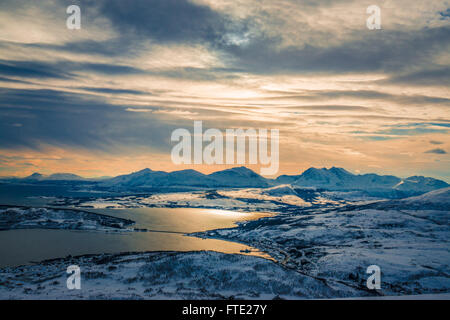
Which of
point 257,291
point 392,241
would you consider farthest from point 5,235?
point 392,241

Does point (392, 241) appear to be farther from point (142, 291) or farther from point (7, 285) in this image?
point (7, 285)

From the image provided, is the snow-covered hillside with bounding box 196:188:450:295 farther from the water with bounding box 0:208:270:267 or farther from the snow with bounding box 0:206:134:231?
the snow with bounding box 0:206:134:231

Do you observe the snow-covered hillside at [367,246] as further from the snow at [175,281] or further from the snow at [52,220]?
the snow at [52,220]

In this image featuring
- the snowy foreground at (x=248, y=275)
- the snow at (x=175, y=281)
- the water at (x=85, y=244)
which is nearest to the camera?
the snow at (x=175, y=281)

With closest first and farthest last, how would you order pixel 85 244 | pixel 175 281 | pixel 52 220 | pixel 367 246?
pixel 175 281 < pixel 367 246 < pixel 85 244 < pixel 52 220

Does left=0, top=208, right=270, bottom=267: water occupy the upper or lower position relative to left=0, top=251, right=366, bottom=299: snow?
lower

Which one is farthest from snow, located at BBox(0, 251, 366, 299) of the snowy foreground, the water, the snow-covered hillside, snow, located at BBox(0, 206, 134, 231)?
snow, located at BBox(0, 206, 134, 231)

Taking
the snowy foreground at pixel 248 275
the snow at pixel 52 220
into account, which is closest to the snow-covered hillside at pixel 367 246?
the snowy foreground at pixel 248 275

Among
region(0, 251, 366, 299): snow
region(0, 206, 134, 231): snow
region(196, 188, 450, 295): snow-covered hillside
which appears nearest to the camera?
region(0, 251, 366, 299): snow

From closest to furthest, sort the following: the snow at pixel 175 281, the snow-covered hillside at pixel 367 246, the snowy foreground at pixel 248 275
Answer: the snow at pixel 175 281 < the snowy foreground at pixel 248 275 < the snow-covered hillside at pixel 367 246

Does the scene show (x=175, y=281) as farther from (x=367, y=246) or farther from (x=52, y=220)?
(x=52, y=220)

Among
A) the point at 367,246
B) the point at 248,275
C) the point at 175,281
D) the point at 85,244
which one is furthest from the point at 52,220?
the point at 367,246
